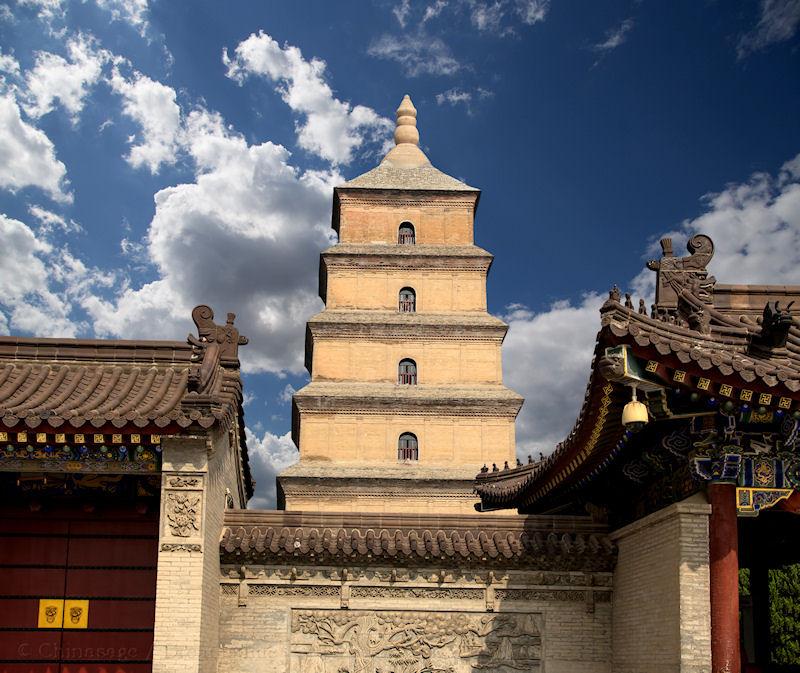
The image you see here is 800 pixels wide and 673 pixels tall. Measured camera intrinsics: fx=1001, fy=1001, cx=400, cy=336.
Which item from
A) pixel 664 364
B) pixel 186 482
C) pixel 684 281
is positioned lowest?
pixel 186 482

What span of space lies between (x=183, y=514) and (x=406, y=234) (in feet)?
86.5

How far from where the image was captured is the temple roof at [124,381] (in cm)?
980

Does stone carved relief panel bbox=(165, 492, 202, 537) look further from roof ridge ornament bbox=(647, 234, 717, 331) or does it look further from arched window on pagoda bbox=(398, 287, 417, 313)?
arched window on pagoda bbox=(398, 287, 417, 313)

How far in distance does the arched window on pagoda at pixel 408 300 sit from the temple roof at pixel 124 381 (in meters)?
20.4

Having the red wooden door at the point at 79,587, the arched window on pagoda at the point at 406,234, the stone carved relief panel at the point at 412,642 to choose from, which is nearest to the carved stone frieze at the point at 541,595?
the stone carved relief panel at the point at 412,642

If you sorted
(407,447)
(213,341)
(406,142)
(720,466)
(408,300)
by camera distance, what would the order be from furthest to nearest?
1. (406,142)
2. (408,300)
3. (407,447)
4. (213,341)
5. (720,466)

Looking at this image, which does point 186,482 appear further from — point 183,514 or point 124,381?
point 124,381

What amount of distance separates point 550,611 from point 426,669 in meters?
1.63

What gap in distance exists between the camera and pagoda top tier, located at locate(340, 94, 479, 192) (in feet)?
119

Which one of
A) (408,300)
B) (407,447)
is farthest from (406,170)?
(407,447)

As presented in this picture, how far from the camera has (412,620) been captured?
11875mm

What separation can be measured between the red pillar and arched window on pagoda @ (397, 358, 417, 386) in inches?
963

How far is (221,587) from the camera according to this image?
11.7 metres

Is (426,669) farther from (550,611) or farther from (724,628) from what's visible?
(724,628)
